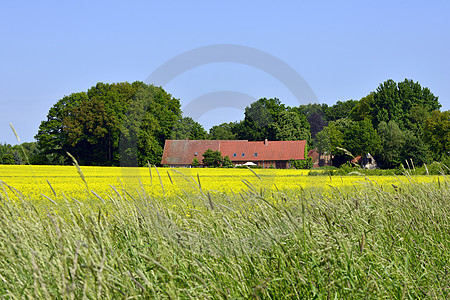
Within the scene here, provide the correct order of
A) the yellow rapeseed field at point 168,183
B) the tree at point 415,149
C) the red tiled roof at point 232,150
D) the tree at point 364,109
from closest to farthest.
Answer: the yellow rapeseed field at point 168,183
the red tiled roof at point 232,150
the tree at point 415,149
the tree at point 364,109

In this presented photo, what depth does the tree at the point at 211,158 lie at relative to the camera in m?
46.5

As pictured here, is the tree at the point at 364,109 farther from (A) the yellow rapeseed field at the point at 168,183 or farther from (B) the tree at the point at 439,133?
(A) the yellow rapeseed field at the point at 168,183

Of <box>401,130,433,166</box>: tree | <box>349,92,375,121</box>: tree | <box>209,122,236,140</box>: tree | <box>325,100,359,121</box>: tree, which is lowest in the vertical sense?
<box>401,130,433,166</box>: tree

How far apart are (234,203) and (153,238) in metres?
1.32

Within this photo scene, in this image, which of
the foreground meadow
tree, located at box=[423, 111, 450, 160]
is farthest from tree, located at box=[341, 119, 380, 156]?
the foreground meadow

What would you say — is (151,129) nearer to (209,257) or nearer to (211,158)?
(211,158)

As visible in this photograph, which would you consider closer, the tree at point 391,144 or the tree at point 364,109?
the tree at point 391,144

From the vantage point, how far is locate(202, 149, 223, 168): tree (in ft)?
153

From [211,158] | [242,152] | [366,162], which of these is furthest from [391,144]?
[211,158]

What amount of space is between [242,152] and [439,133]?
84.1 ft

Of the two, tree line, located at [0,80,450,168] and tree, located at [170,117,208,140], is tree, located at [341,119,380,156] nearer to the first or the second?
tree line, located at [0,80,450,168]

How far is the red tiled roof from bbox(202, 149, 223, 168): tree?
67 centimetres

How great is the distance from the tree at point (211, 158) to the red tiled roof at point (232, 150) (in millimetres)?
674

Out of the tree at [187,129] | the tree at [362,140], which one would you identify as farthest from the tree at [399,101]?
the tree at [187,129]
